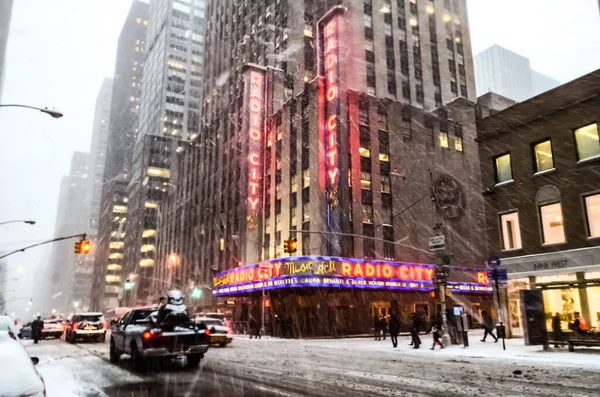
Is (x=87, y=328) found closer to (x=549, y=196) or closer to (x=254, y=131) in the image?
(x=549, y=196)

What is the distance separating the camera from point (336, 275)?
35812mm

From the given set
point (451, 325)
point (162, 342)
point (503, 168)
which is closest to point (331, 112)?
point (503, 168)

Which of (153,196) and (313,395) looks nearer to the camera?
(313,395)

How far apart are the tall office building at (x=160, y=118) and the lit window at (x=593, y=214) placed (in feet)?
291

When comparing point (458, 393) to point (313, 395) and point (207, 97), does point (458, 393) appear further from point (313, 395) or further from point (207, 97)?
point (207, 97)

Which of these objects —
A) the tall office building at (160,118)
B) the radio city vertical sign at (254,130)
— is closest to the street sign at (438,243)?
A: the radio city vertical sign at (254,130)

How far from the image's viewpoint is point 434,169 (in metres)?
48.3

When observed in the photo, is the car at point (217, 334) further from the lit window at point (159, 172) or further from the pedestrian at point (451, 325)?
the lit window at point (159, 172)

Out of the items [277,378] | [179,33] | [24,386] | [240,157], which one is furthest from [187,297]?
[179,33]

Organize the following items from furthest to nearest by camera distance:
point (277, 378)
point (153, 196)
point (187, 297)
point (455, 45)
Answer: point (153, 196) → point (187, 297) → point (455, 45) → point (277, 378)

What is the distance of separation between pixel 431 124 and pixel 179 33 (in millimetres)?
100940

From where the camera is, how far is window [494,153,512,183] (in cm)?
2592

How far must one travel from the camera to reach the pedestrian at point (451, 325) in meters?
23.2

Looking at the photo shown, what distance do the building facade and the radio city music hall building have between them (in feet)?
30.0
